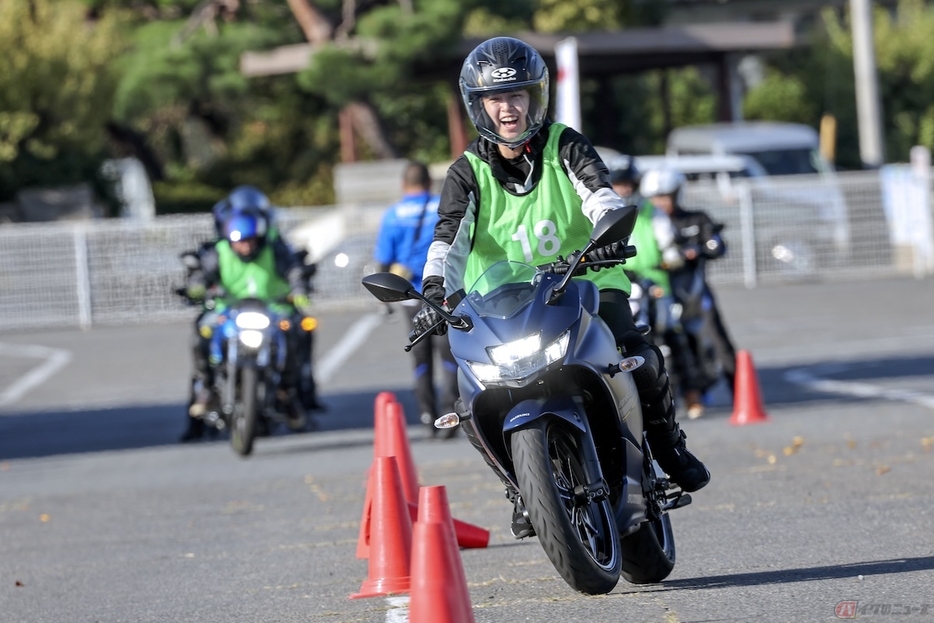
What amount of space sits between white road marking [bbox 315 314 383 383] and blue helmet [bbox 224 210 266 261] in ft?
17.3

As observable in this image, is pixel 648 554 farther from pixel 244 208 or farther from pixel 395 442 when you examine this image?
pixel 244 208

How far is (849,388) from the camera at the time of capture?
48.4 ft

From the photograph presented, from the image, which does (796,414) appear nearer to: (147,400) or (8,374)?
(147,400)

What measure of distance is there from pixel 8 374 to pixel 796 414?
11691 millimetres

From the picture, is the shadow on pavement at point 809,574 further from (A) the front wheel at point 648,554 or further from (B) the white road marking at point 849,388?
(B) the white road marking at point 849,388

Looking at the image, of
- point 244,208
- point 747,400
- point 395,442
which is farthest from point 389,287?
point 244,208

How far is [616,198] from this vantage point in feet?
20.6

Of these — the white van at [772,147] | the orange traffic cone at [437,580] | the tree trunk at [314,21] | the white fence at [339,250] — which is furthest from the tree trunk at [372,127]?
the orange traffic cone at [437,580]

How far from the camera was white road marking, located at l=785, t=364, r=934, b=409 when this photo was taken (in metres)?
13.4

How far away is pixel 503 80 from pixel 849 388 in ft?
29.8

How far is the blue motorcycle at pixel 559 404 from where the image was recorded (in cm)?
567

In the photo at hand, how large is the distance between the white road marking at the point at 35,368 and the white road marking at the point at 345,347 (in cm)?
329

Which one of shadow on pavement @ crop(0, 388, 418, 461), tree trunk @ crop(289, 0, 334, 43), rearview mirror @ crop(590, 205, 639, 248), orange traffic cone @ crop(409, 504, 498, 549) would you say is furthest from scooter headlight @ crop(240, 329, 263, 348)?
tree trunk @ crop(289, 0, 334, 43)

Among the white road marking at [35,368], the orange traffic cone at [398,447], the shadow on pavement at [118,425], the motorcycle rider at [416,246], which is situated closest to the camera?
the orange traffic cone at [398,447]
